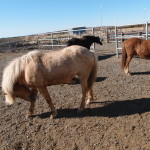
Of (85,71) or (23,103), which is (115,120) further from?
(23,103)

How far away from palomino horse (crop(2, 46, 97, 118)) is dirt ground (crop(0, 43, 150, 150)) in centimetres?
40

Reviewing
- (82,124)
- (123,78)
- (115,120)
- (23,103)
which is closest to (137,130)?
(115,120)

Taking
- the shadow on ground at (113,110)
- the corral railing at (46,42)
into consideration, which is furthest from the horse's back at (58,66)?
the corral railing at (46,42)

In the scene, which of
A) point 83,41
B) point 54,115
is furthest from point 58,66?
point 83,41

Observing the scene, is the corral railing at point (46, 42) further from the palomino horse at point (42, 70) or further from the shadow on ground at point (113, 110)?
the palomino horse at point (42, 70)

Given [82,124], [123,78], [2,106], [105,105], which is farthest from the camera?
[123,78]

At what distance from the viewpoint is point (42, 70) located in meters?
3.93

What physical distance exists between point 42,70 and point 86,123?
4.39 ft

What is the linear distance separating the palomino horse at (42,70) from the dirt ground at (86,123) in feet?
1.30

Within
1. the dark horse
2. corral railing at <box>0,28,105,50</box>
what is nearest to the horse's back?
the dark horse

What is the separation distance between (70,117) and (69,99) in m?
1.05

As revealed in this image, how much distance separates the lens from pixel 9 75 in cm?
392

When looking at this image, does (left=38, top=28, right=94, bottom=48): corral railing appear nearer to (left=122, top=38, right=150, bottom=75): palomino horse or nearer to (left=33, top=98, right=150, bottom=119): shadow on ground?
(left=122, top=38, right=150, bottom=75): palomino horse

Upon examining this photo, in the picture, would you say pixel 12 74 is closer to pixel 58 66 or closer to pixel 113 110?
pixel 58 66
